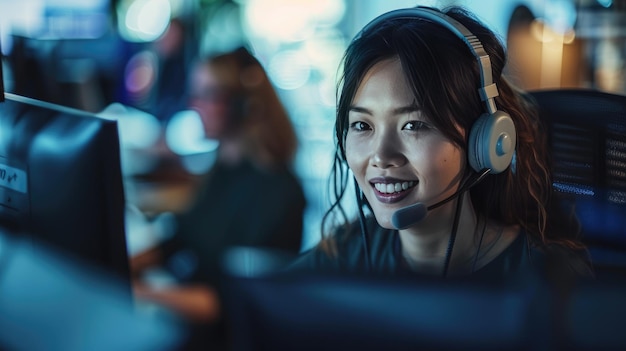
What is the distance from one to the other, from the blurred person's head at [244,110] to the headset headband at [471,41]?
109cm

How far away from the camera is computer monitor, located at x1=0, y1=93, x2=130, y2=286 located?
2.66 feet

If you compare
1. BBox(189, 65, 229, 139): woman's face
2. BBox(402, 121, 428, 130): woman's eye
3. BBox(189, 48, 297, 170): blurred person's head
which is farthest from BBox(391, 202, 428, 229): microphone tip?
BBox(189, 65, 229, 139): woman's face

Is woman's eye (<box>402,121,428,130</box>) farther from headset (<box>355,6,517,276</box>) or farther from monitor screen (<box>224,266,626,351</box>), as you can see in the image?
monitor screen (<box>224,266,626,351</box>)

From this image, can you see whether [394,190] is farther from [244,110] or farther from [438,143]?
[244,110]

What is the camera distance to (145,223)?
2.22 m

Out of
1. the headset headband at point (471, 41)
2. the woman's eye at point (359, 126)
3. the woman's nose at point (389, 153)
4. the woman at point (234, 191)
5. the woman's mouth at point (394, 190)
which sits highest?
the headset headband at point (471, 41)

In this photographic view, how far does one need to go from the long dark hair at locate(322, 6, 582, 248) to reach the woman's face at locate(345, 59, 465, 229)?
13 millimetres

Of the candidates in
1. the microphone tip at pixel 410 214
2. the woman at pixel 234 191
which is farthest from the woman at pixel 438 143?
the woman at pixel 234 191

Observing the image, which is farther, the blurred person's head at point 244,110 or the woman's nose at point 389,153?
the blurred person's head at point 244,110

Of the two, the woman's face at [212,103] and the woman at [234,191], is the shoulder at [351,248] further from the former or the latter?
the woman's face at [212,103]

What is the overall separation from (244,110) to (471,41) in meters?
1.23

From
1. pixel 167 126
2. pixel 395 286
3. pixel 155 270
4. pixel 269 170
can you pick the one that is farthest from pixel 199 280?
pixel 167 126

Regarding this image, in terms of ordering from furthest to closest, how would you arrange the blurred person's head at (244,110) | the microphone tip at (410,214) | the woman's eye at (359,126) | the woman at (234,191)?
the blurred person's head at (244,110)
the woman at (234,191)
the woman's eye at (359,126)
the microphone tip at (410,214)

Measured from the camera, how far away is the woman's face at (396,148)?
0.86m
